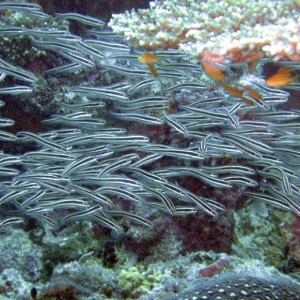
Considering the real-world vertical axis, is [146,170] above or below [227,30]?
below

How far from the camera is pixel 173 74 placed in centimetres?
524

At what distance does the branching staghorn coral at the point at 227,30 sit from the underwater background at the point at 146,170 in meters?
0.04

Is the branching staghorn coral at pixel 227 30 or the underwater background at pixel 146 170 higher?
the branching staghorn coral at pixel 227 30

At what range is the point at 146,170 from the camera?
5.39 m

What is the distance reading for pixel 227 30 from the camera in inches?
156

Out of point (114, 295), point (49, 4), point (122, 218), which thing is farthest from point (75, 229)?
point (49, 4)

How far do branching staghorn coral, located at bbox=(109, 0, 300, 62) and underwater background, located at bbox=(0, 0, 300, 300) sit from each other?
36 millimetres

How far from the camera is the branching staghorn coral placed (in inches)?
130

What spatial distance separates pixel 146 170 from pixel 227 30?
255 cm

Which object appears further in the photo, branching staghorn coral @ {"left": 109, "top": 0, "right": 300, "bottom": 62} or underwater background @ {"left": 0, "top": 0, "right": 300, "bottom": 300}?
underwater background @ {"left": 0, "top": 0, "right": 300, "bottom": 300}

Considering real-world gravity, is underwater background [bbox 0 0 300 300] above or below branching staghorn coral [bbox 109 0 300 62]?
below

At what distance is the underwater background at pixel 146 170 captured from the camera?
15.2ft

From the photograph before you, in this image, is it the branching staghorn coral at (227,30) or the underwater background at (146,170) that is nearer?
the branching staghorn coral at (227,30)

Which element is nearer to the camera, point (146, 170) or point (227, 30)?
point (227, 30)
